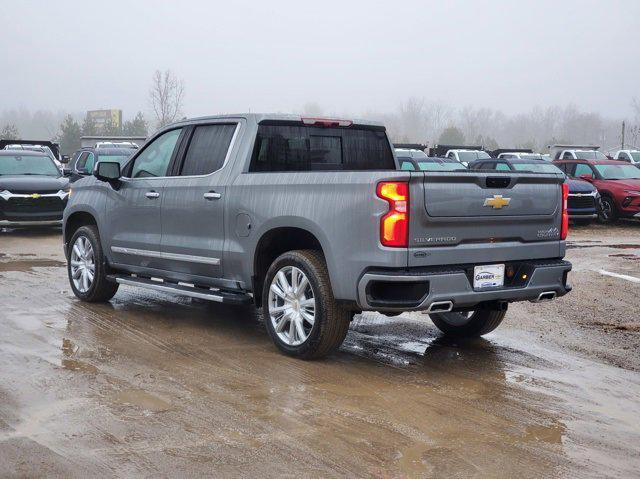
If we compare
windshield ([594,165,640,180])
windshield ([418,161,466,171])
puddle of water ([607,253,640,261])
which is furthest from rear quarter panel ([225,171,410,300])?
windshield ([594,165,640,180])

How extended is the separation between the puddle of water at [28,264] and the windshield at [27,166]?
5.71 m

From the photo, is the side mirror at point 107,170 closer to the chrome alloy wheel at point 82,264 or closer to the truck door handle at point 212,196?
the chrome alloy wheel at point 82,264

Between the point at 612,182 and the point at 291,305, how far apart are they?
17.1 metres

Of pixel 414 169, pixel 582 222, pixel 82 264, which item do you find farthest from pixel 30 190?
pixel 582 222

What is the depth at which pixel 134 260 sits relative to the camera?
27.2 ft

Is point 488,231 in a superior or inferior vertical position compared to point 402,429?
superior

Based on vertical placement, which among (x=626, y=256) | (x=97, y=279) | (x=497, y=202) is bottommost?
(x=626, y=256)

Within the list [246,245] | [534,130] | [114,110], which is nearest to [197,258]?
[246,245]

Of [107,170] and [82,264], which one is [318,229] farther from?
[82,264]

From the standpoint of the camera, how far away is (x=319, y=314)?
620 cm

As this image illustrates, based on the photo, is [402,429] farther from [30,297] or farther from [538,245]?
[30,297]

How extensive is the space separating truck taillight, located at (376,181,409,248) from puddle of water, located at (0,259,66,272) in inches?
284

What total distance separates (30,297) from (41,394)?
3.98 meters

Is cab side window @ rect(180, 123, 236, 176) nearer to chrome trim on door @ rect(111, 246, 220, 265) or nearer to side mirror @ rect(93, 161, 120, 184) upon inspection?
chrome trim on door @ rect(111, 246, 220, 265)
